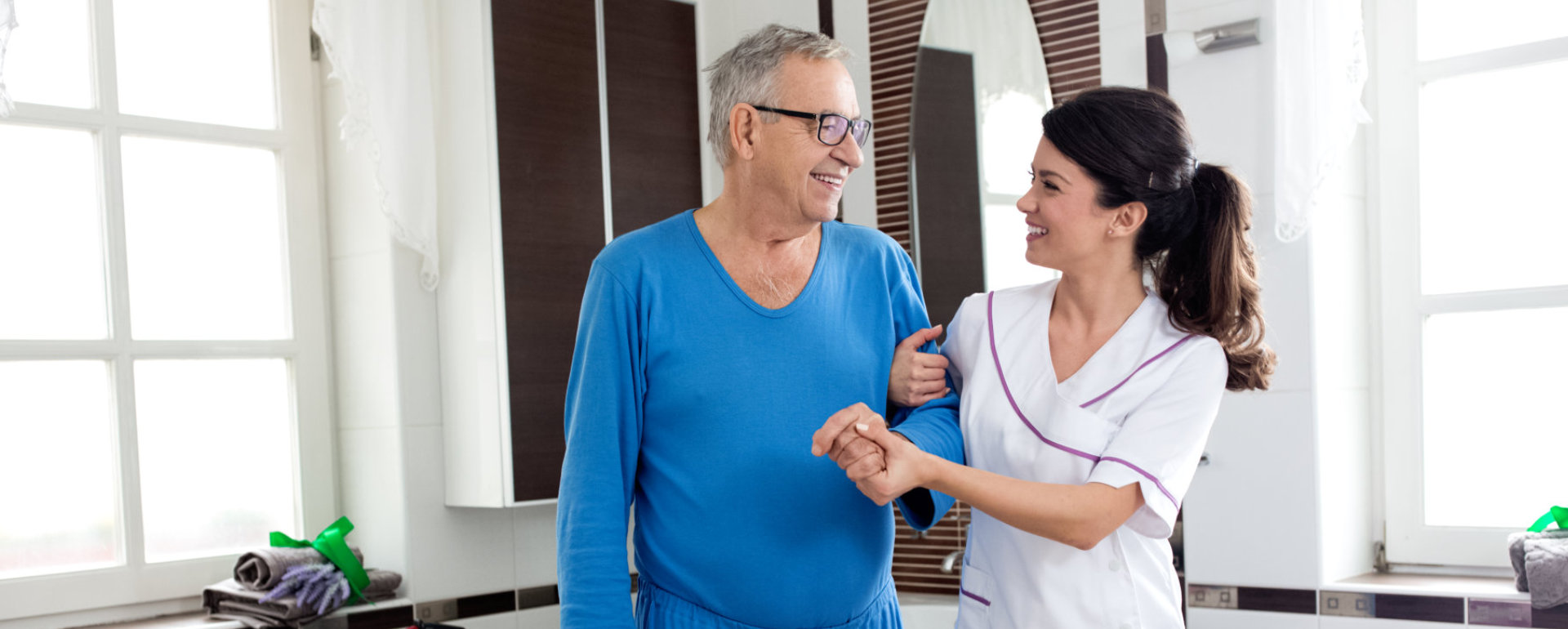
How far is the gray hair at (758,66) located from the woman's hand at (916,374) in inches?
12.5

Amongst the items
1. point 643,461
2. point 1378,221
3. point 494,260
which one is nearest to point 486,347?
point 494,260

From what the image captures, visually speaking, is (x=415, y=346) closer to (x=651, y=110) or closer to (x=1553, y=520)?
(x=651, y=110)

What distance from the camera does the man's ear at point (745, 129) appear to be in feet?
4.51

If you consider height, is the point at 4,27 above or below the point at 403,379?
above

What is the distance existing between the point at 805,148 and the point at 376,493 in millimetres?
1571

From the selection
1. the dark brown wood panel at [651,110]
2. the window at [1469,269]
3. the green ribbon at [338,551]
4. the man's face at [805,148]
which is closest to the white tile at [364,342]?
the green ribbon at [338,551]

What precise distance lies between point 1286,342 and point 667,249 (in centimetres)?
133

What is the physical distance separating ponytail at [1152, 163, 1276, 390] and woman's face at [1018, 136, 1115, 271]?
92 millimetres

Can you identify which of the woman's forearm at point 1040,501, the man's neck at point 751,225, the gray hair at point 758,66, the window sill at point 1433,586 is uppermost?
the gray hair at point 758,66

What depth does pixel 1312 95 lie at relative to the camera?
2074mm

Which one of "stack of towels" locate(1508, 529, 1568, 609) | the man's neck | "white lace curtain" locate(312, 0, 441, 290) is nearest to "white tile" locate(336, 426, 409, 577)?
"white lace curtain" locate(312, 0, 441, 290)

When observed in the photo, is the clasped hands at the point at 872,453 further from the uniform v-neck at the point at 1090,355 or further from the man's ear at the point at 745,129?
the man's ear at the point at 745,129

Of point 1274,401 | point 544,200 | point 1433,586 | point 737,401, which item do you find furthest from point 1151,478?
point 544,200

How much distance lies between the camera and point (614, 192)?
267cm
